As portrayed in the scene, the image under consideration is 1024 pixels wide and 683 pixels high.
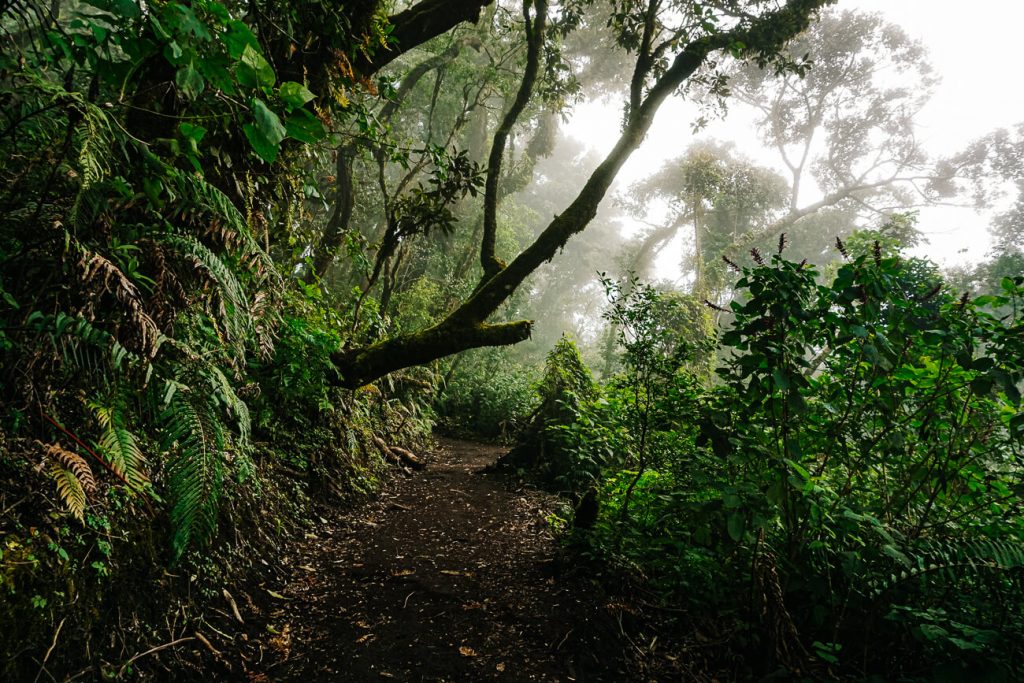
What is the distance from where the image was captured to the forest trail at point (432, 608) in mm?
2467

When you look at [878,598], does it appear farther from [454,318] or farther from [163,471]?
[454,318]

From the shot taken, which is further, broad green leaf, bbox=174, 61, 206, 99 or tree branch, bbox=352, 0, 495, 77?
tree branch, bbox=352, 0, 495, 77

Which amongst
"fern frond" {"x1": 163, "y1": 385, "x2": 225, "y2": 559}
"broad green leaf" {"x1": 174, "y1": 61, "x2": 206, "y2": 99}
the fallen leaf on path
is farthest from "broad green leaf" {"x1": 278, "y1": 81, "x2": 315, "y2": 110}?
the fallen leaf on path

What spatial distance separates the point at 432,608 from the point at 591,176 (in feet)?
14.5

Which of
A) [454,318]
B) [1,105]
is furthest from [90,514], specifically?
[454,318]

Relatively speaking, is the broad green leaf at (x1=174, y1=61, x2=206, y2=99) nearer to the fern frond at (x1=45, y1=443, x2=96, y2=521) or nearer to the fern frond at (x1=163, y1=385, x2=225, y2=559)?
the fern frond at (x1=163, y1=385, x2=225, y2=559)

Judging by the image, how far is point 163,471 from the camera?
2508 millimetres

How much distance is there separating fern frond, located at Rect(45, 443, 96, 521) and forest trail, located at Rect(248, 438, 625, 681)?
1.18 meters

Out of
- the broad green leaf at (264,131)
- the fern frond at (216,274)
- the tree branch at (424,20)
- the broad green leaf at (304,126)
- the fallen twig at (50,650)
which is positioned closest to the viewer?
the broad green leaf at (264,131)

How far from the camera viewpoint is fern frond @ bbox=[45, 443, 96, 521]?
1.83 metres

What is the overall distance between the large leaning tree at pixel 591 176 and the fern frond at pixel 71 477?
2.92m

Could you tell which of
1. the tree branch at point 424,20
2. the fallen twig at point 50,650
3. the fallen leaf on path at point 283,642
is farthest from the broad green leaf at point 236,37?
the tree branch at point 424,20

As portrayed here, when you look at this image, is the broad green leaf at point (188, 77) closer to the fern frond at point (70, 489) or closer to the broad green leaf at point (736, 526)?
the fern frond at point (70, 489)

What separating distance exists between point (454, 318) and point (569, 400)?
3103 millimetres
